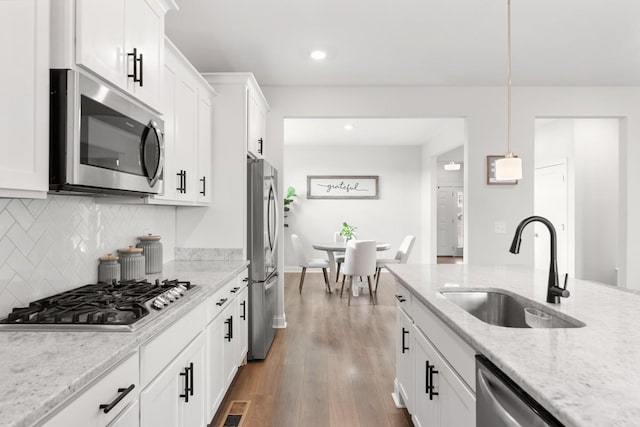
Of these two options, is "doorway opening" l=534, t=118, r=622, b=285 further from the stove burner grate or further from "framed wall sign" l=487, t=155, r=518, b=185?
the stove burner grate

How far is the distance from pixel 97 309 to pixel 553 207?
6.45 metres

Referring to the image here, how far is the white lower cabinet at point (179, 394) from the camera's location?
1.33 meters

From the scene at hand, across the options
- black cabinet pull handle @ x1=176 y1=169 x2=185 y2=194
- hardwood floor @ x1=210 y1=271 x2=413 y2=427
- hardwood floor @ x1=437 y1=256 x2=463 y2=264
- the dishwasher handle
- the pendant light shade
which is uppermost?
the pendant light shade

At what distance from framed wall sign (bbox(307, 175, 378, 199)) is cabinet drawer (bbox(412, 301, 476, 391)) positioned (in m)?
6.07

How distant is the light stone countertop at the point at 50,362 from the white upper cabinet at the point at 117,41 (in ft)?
2.82

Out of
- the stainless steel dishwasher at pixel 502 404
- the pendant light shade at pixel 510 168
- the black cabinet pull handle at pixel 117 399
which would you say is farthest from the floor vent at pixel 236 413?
the pendant light shade at pixel 510 168

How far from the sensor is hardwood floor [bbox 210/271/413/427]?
7.64ft

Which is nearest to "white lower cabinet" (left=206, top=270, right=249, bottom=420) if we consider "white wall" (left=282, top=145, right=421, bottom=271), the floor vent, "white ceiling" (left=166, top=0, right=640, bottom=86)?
the floor vent

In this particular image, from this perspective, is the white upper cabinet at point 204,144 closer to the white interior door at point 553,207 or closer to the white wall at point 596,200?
the white interior door at point 553,207

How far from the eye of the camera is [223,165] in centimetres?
315

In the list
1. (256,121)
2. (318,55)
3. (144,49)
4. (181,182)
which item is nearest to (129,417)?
(144,49)

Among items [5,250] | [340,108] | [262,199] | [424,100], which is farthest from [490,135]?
[5,250]

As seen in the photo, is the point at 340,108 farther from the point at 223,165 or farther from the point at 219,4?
the point at 219,4

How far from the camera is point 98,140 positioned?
1.40 meters
